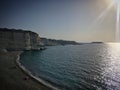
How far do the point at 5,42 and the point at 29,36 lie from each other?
71.1ft

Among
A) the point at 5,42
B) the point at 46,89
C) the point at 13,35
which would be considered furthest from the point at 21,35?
the point at 46,89

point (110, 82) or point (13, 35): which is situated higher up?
point (13, 35)

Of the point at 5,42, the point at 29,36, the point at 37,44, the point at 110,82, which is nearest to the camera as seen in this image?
the point at 110,82

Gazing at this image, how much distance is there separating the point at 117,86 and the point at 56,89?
37.6ft

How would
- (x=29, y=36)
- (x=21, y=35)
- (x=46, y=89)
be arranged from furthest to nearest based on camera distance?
(x=29, y=36)
(x=21, y=35)
(x=46, y=89)

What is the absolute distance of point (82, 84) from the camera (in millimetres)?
25531

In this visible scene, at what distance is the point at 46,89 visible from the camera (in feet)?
75.9

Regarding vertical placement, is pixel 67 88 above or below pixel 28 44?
below

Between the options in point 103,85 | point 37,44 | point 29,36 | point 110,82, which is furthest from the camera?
point 37,44

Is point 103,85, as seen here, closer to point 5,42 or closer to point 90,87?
point 90,87

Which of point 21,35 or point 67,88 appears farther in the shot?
point 21,35

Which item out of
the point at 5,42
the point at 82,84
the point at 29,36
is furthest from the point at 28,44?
the point at 82,84

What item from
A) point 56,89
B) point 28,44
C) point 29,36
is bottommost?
point 56,89

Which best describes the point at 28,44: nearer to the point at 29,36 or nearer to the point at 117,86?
the point at 29,36
